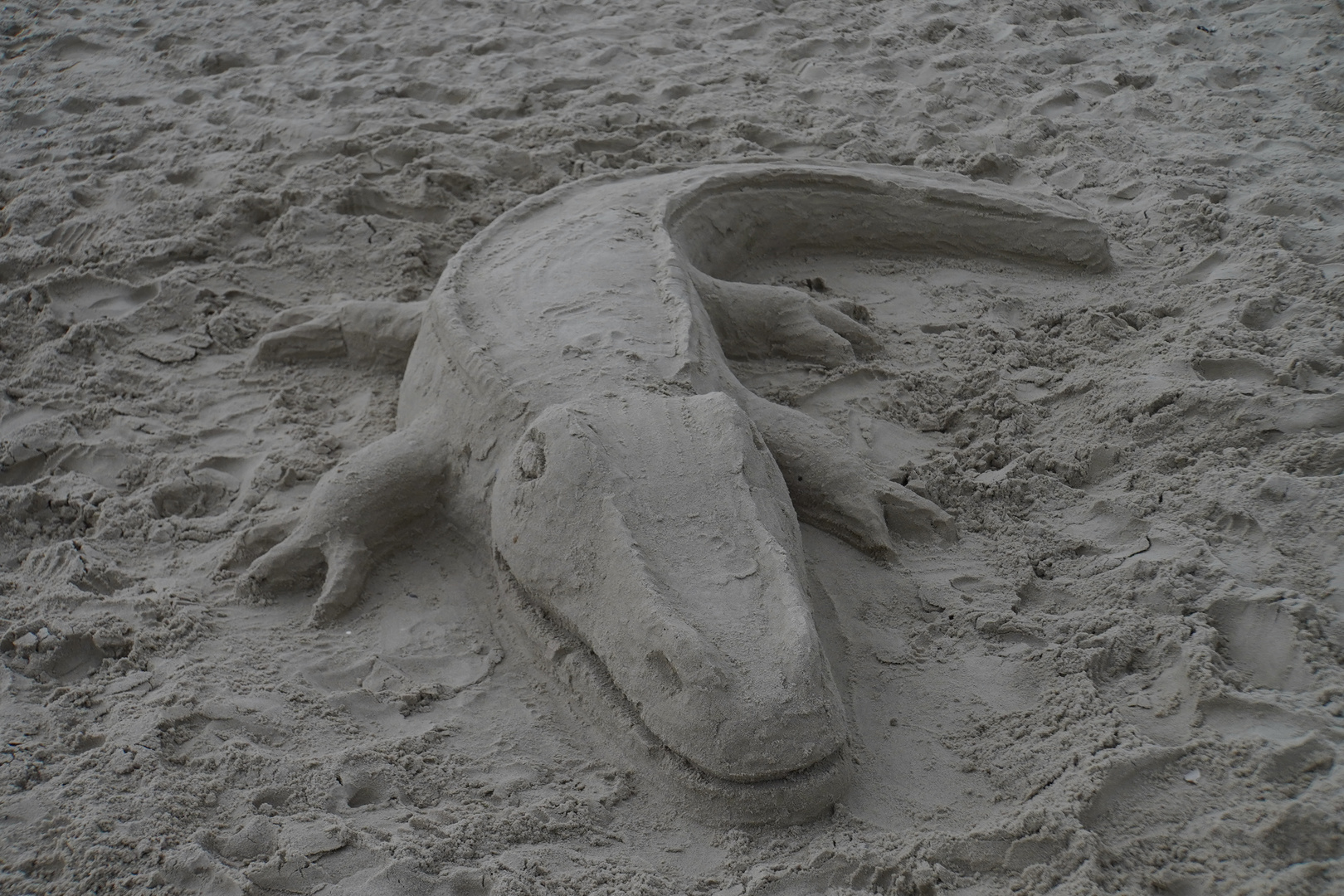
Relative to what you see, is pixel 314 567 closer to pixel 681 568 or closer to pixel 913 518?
pixel 681 568

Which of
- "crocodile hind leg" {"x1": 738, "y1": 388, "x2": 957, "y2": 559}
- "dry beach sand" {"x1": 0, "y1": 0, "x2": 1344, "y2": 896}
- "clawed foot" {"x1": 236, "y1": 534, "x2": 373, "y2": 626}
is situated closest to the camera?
"dry beach sand" {"x1": 0, "y1": 0, "x2": 1344, "y2": 896}

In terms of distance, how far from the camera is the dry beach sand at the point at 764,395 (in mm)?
2287

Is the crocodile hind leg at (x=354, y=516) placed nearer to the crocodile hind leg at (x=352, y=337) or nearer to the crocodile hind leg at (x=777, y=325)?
the crocodile hind leg at (x=352, y=337)

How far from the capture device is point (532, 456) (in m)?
2.88

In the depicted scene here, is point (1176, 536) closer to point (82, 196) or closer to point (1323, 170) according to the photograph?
point (1323, 170)

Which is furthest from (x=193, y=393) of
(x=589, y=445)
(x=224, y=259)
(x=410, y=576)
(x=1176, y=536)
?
(x=1176, y=536)

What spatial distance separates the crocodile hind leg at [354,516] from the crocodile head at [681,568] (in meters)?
0.42

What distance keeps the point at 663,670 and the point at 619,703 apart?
0.27 meters

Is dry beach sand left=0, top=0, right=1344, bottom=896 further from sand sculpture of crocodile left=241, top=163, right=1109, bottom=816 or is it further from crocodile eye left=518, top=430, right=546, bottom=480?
crocodile eye left=518, top=430, right=546, bottom=480

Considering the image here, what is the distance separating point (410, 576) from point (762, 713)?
4.84ft

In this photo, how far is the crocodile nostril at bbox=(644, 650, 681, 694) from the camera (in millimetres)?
2357

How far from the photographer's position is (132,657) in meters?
2.87

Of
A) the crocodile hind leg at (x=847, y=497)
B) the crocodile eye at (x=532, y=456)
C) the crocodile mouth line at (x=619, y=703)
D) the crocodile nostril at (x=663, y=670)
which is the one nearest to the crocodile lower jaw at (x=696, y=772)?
the crocodile mouth line at (x=619, y=703)

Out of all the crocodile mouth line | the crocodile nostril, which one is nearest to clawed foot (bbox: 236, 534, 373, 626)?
the crocodile mouth line
